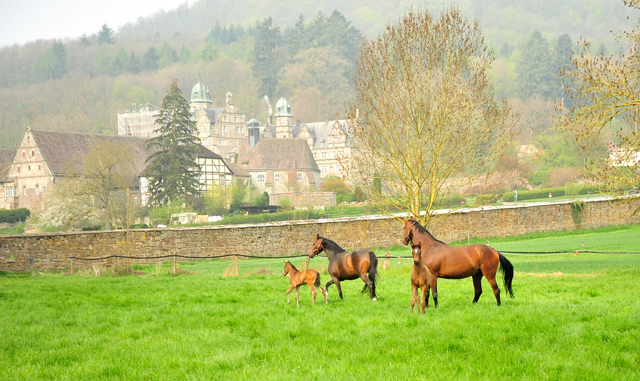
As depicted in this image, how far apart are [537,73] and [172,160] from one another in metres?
97.0

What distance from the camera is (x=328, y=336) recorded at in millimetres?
8984

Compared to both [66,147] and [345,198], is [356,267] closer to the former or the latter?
[345,198]

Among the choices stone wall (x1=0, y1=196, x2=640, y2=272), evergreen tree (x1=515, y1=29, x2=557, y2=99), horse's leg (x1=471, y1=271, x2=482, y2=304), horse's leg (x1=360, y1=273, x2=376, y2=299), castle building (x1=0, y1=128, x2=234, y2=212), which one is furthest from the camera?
evergreen tree (x1=515, y1=29, x2=557, y2=99)

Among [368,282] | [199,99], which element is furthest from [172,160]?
[199,99]

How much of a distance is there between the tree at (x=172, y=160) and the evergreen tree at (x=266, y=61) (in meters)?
110

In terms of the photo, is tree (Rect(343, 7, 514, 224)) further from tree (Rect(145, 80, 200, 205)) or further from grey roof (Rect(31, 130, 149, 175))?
grey roof (Rect(31, 130, 149, 175))

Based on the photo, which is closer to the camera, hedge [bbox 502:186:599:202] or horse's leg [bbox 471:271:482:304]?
horse's leg [bbox 471:271:482:304]

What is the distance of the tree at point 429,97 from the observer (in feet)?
74.1

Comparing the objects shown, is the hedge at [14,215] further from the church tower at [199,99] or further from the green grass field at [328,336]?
the church tower at [199,99]

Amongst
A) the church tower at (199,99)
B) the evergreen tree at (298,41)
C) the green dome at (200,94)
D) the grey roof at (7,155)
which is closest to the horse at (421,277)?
the grey roof at (7,155)

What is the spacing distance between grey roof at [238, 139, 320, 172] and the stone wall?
58506 mm

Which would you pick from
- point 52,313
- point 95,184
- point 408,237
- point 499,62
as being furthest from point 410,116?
point 499,62

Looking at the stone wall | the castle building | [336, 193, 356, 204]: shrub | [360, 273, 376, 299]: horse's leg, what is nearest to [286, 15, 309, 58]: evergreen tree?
the castle building

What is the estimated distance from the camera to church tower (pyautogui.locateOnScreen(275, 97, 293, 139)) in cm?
14625
